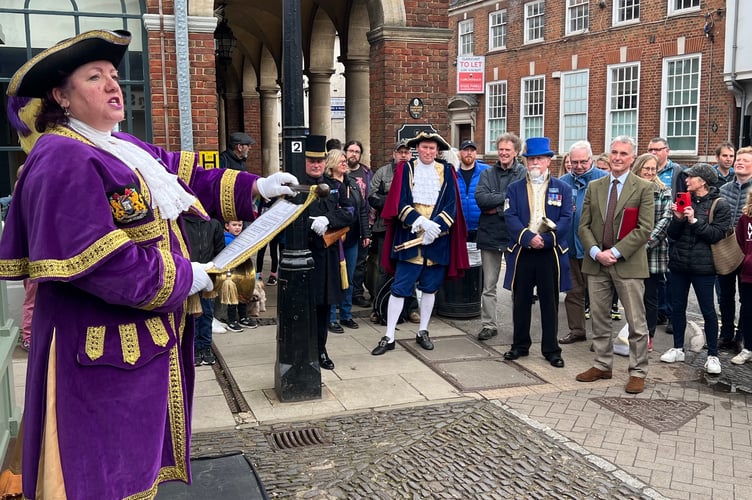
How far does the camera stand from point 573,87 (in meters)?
24.2

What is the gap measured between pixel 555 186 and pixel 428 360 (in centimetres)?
196

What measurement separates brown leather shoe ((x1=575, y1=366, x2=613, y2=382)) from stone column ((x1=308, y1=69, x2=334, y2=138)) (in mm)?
9349

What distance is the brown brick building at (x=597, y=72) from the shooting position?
1955cm

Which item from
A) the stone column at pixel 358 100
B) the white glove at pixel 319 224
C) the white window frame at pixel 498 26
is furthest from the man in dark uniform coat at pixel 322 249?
the white window frame at pixel 498 26

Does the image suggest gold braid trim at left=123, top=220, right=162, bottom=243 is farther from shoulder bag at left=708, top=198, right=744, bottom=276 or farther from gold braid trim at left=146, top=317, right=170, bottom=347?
shoulder bag at left=708, top=198, right=744, bottom=276

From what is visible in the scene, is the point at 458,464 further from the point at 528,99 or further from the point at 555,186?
the point at 528,99

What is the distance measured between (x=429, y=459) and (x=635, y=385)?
2.10m

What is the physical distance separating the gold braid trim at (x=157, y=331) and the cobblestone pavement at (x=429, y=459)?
1.64m

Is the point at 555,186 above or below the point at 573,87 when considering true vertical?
below

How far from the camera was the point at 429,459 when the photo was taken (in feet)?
14.1

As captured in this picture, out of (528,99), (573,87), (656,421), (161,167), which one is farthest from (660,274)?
(528,99)

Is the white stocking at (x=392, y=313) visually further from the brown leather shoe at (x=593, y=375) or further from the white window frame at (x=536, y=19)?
the white window frame at (x=536, y=19)

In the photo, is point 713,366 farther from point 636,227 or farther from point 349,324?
point 349,324

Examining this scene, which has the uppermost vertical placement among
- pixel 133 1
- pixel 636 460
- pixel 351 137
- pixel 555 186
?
pixel 133 1
